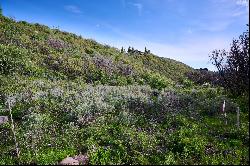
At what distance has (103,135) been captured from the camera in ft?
60.2

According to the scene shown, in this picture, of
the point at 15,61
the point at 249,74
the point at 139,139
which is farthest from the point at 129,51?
the point at 139,139

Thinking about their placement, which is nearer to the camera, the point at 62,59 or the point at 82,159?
the point at 82,159

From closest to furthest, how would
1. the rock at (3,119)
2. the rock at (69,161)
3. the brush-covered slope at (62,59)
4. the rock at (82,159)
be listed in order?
the rock at (69,161), the rock at (82,159), the rock at (3,119), the brush-covered slope at (62,59)

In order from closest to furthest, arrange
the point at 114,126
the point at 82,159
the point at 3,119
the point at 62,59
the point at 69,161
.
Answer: the point at 69,161
the point at 82,159
the point at 114,126
the point at 3,119
the point at 62,59

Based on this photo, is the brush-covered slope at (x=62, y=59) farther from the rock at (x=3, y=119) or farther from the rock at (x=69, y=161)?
the rock at (x=69, y=161)

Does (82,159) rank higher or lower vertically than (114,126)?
lower

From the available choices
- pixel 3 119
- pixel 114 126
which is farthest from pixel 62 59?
pixel 114 126

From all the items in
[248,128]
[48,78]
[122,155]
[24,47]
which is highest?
[24,47]

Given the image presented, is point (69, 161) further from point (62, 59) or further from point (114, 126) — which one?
point (62, 59)

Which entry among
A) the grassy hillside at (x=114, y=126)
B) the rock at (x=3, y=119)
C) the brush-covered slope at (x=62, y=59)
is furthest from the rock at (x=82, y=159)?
the brush-covered slope at (x=62, y=59)

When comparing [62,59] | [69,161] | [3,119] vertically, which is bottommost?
[69,161]

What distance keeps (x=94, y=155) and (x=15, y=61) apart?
76.4ft

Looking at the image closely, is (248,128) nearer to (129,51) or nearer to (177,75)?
(177,75)

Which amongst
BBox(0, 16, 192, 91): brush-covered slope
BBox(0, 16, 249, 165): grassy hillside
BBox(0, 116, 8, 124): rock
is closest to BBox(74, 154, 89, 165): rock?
BBox(0, 16, 249, 165): grassy hillside
